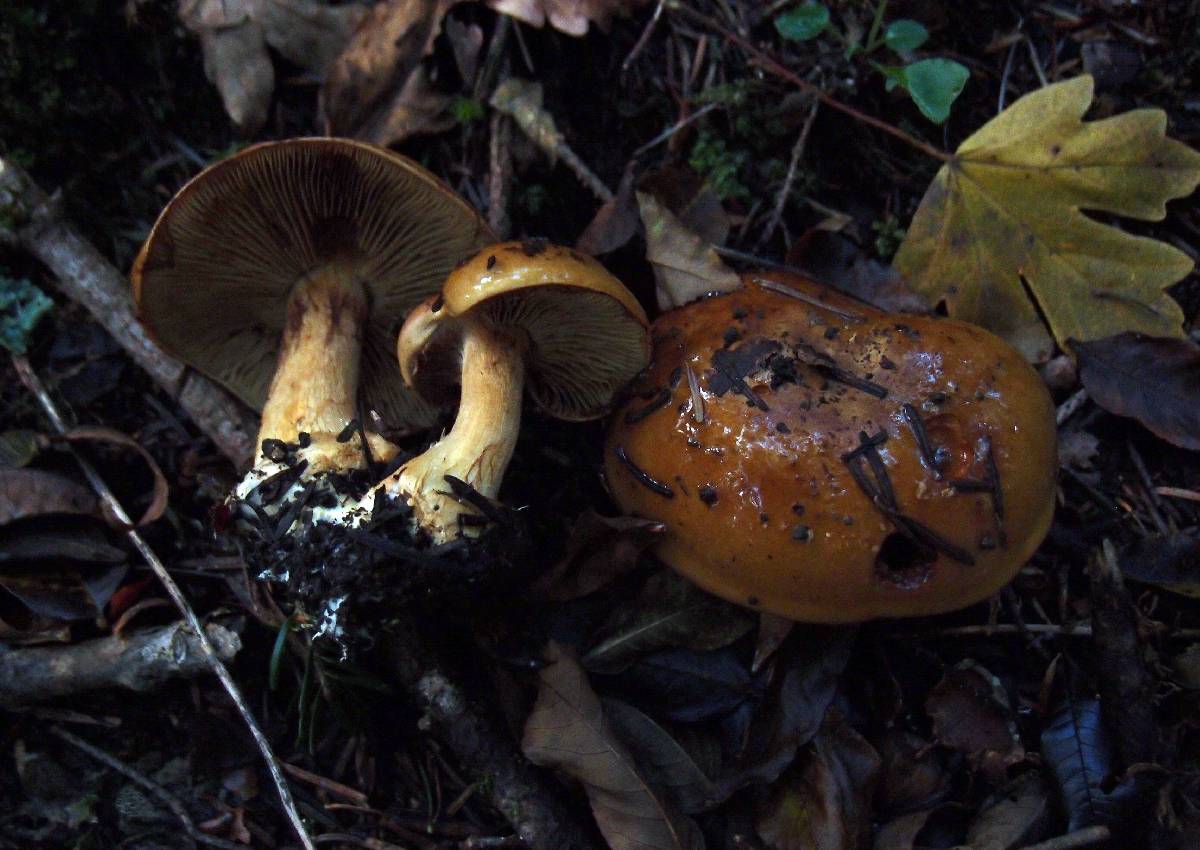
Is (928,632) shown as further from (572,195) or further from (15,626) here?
(15,626)

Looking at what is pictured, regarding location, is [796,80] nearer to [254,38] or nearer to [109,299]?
[254,38]

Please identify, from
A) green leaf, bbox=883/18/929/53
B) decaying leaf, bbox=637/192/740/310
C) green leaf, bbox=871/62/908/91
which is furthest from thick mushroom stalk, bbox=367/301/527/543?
green leaf, bbox=883/18/929/53

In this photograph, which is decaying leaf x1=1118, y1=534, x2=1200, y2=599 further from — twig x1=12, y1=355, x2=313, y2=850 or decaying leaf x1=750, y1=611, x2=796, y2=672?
twig x1=12, y1=355, x2=313, y2=850

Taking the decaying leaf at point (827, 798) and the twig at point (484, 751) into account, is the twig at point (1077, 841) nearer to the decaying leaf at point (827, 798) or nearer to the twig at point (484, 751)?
the decaying leaf at point (827, 798)

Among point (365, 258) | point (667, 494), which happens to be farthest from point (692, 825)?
point (365, 258)

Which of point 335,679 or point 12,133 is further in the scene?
point 12,133

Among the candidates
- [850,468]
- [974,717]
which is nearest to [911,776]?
[974,717]
